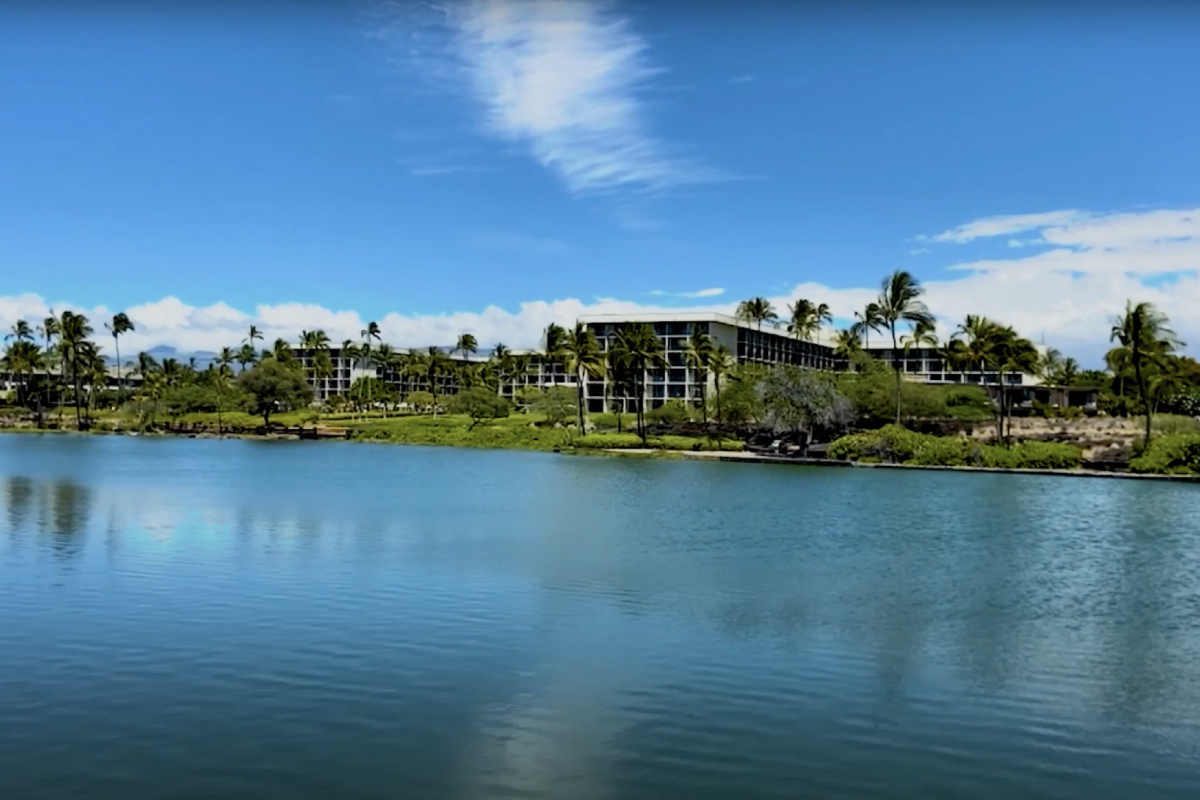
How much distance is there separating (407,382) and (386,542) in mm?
173265

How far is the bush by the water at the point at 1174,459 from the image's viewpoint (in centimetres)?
5899

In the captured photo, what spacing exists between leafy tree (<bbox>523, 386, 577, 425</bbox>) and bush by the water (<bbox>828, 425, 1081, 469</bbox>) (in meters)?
38.3

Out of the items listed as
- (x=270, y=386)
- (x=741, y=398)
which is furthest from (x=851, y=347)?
(x=270, y=386)

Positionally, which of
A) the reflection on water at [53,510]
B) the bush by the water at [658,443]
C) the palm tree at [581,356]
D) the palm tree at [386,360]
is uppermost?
the palm tree at [386,360]

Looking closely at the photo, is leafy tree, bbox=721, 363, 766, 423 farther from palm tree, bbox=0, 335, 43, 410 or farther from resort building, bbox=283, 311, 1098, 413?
palm tree, bbox=0, 335, 43, 410

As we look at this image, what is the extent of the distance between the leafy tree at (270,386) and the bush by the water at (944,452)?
220 feet

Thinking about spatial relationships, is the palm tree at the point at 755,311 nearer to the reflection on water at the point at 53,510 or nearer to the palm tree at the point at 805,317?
the palm tree at the point at 805,317

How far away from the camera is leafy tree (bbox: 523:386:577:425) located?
337 feet

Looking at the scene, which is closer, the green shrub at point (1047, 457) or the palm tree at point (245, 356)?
the green shrub at point (1047, 457)

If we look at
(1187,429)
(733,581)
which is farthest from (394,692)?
(1187,429)

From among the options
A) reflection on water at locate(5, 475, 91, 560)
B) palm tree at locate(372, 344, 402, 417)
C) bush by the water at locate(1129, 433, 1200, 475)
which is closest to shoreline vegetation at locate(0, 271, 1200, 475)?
bush by the water at locate(1129, 433, 1200, 475)

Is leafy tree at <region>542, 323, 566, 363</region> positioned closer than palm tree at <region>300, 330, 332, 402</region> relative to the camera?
Yes

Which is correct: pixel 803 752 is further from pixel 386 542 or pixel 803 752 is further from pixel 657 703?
pixel 386 542

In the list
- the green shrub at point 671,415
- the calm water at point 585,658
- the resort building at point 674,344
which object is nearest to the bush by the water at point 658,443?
the green shrub at point 671,415
